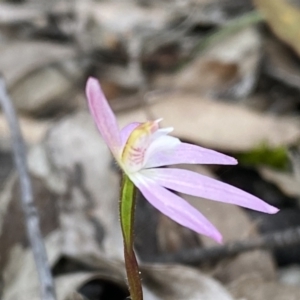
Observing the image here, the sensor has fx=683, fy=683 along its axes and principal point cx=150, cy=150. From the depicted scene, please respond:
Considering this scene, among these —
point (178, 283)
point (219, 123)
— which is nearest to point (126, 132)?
point (178, 283)

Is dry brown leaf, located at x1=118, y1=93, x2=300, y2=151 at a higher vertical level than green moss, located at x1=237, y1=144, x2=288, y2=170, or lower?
higher

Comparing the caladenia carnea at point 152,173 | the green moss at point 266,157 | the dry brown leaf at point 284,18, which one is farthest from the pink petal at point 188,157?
the dry brown leaf at point 284,18

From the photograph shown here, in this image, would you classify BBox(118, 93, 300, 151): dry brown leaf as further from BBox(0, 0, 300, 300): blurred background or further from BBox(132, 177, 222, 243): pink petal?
BBox(132, 177, 222, 243): pink petal

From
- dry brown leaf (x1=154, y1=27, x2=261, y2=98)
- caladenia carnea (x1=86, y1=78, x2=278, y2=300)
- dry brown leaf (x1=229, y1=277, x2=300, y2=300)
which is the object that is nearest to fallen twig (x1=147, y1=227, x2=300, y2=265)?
dry brown leaf (x1=229, y1=277, x2=300, y2=300)

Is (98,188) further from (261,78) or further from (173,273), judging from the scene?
(261,78)

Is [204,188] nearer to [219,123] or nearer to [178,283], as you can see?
[178,283]

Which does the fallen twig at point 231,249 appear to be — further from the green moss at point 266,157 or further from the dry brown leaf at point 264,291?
the green moss at point 266,157

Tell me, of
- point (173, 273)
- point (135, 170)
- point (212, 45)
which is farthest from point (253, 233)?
point (212, 45)
